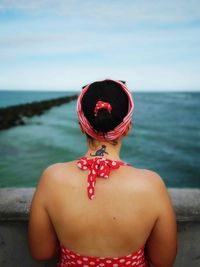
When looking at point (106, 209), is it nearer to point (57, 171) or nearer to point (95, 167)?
point (95, 167)

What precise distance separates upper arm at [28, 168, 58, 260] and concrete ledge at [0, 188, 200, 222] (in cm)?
20

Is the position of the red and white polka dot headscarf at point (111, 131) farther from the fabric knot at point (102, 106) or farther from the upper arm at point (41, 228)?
the upper arm at point (41, 228)

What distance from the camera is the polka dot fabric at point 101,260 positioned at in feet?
5.11

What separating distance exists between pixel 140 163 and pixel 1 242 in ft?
66.5

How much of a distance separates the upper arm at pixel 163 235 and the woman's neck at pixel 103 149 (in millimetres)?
260

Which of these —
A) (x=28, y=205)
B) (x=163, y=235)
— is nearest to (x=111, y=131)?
(x=163, y=235)

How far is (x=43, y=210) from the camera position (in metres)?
1.63

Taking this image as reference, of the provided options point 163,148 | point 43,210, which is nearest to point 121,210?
point 43,210

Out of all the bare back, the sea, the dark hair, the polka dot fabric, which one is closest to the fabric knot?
the dark hair

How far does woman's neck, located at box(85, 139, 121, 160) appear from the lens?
62.6 inches

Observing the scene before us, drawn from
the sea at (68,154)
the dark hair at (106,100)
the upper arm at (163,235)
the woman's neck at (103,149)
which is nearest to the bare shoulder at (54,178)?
the woman's neck at (103,149)

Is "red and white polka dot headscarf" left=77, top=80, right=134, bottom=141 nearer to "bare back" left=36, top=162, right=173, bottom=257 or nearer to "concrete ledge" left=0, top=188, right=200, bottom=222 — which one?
"bare back" left=36, top=162, right=173, bottom=257

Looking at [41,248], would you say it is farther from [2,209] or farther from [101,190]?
[101,190]

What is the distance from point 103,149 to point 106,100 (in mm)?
267
